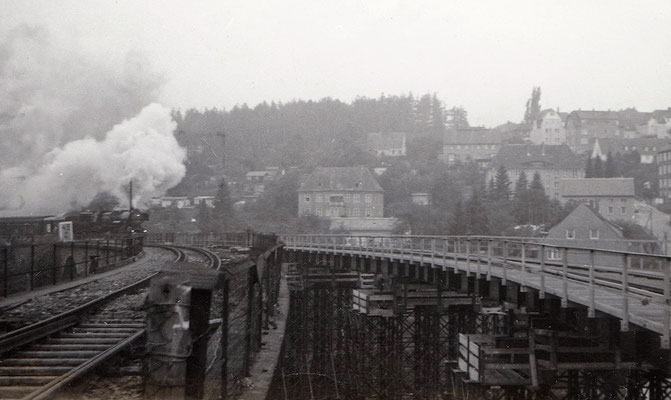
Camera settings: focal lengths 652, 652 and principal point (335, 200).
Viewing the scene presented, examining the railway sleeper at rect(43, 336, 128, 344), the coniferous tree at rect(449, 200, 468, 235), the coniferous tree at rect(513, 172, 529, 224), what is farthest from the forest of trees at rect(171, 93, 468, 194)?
the railway sleeper at rect(43, 336, 128, 344)

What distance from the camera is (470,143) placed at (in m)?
109

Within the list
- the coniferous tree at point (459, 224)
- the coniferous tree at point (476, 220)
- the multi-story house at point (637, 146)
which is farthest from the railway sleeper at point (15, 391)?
the multi-story house at point (637, 146)

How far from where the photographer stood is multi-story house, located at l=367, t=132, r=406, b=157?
109m

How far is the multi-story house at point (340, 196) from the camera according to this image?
7531 centimetres

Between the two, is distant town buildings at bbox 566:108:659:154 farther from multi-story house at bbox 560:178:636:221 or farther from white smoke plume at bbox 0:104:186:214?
white smoke plume at bbox 0:104:186:214

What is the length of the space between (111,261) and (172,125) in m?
18.1

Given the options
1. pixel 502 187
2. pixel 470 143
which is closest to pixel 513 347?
pixel 502 187

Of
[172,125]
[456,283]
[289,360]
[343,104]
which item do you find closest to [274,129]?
[343,104]

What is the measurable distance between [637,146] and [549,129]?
85.3 ft

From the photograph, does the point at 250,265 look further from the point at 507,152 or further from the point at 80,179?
the point at 507,152

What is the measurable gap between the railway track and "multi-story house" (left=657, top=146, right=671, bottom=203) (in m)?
63.8

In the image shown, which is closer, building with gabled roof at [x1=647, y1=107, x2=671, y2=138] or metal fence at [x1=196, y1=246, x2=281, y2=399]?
metal fence at [x1=196, y1=246, x2=281, y2=399]

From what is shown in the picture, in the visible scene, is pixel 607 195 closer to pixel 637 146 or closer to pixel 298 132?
pixel 637 146

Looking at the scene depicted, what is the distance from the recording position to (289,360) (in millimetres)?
24688
